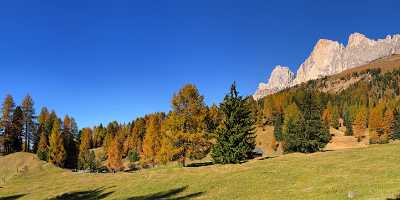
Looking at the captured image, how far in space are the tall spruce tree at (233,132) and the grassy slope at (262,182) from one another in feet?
21.4

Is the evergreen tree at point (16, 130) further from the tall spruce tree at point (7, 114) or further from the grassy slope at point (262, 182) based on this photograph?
the grassy slope at point (262, 182)

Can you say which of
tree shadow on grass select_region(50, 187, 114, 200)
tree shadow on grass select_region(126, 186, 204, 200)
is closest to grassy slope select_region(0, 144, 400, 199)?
tree shadow on grass select_region(126, 186, 204, 200)

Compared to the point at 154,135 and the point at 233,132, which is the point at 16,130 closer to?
the point at 154,135

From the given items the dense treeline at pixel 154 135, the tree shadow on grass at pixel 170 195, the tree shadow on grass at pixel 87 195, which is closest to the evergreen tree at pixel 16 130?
the dense treeline at pixel 154 135

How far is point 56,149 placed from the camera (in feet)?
380

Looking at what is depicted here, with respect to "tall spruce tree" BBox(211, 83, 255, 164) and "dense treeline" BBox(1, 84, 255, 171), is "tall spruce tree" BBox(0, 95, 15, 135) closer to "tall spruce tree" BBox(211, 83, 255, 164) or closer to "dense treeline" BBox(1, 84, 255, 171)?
"dense treeline" BBox(1, 84, 255, 171)

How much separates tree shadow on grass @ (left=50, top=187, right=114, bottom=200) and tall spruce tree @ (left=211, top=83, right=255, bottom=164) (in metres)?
19.3

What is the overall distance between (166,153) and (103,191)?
20244mm

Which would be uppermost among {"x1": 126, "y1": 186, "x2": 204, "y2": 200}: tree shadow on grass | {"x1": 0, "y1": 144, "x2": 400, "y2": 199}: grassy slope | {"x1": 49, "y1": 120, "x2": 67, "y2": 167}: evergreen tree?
{"x1": 49, "y1": 120, "x2": 67, "y2": 167}: evergreen tree

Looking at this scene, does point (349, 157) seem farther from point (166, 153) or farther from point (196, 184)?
point (166, 153)

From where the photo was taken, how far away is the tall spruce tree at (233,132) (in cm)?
6047

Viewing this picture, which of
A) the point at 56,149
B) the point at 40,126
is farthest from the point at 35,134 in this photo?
the point at 56,149

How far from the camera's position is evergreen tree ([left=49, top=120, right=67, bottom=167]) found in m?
115

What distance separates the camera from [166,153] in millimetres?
67250
